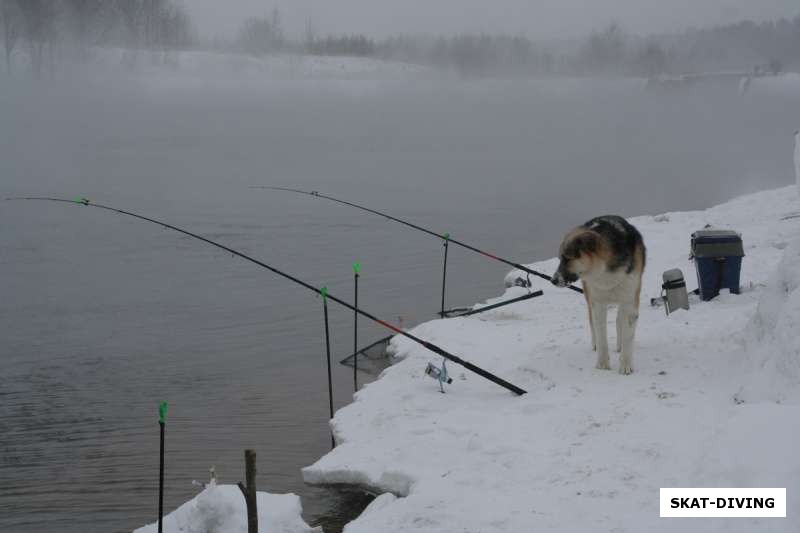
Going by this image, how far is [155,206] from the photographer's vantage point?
27156 mm

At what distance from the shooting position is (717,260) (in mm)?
9305

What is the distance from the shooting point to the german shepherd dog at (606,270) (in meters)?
6.93

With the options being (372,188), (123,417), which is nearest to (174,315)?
(123,417)

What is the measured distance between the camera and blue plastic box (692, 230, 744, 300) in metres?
9.26

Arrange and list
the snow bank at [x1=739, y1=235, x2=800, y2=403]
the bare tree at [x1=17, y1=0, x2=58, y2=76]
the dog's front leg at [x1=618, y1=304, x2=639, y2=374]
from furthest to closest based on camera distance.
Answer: the bare tree at [x1=17, y1=0, x2=58, y2=76] < the dog's front leg at [x1=618, y1=304, x2=639, y2=374] < the snow bank at [x1=739, y1=235, x2=800, y2=403]

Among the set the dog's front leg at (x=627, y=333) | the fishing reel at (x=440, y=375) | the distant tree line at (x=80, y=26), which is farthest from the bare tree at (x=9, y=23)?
the dog's front leg at (x=627, y=333)

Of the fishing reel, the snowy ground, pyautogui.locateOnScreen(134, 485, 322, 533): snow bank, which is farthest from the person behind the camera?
the fishing reel

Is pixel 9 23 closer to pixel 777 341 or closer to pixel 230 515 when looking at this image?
pixel 230 515

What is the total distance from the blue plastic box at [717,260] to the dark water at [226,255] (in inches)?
175

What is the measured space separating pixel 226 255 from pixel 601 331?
13.3 meters

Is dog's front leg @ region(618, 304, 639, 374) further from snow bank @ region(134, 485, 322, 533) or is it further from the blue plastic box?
snow bank @ region(134, 485, 322, 533)

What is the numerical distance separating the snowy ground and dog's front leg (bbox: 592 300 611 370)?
A: 15 cm

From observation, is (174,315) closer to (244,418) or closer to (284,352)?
(284,352)

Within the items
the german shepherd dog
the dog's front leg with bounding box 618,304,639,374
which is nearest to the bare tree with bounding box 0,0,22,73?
the german shepherd dog
